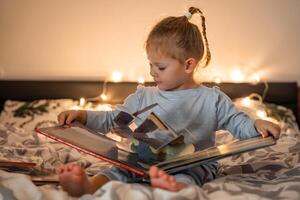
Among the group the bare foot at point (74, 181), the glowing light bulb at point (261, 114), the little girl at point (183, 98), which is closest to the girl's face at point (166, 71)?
the little girl at point (183, 98)

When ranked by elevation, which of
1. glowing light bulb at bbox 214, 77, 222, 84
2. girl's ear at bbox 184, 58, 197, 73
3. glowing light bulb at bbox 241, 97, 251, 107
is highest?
girl's ear at bbox 184, 58, 197, 73

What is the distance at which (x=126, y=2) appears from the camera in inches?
92.2

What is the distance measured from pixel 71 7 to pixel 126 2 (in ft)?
0.99

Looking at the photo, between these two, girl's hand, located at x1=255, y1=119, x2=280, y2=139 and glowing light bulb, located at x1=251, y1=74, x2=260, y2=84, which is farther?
glowing light bulb, located at x1=251, y1=74, x2=260, y2=84

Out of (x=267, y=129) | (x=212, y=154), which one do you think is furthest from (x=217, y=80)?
(x=212, y=154)

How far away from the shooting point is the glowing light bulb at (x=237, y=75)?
235 cm

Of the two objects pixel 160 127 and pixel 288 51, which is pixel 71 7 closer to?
pixel 288 51

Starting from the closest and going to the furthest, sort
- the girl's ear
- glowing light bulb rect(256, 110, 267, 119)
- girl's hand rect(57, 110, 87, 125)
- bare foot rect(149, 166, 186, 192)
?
bare foot rect(149, 166, 186, 192)
girl's hand rect(57, 110, 87, 125)
the girl's ear
glowing light bulb rect(256, 110, 267, 119)

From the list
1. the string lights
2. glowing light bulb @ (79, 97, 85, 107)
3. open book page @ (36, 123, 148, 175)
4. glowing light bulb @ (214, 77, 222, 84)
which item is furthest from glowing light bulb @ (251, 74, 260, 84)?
open book page @ (36, 123, 148, 175)

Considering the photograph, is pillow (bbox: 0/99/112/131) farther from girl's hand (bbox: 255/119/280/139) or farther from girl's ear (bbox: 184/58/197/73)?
girl's hand (bbox: 255/119/280/139)

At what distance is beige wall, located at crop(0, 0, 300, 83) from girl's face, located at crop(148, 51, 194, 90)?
1050mm

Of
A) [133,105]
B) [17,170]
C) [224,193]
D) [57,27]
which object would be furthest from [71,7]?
[224,193]

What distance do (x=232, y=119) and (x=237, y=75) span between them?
1.14 m

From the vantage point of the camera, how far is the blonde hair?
49.3 inches
